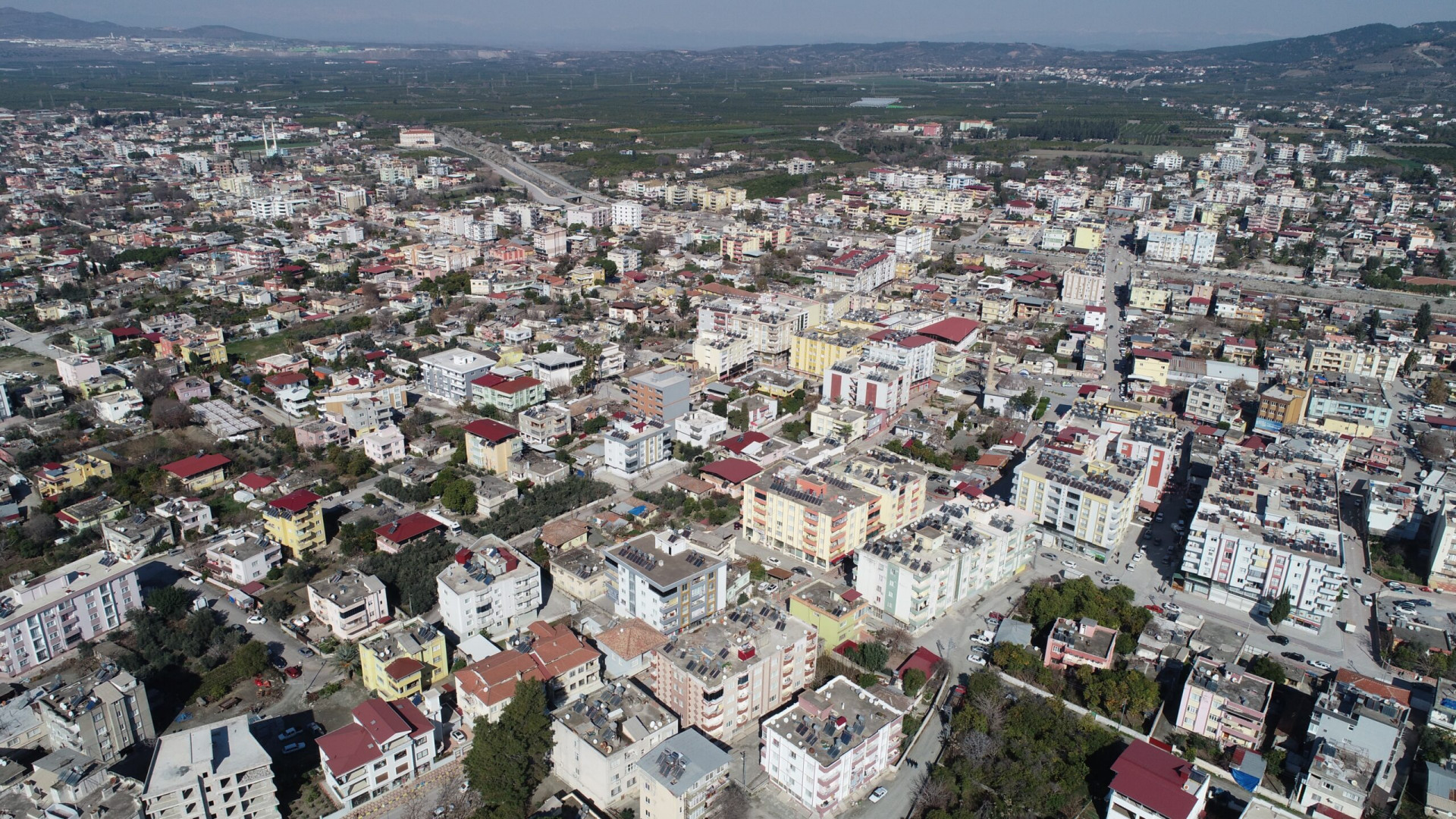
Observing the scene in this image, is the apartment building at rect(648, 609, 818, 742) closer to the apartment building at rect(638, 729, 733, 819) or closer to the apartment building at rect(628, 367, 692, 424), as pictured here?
the apartment building at rect(638, 729, 733, 819)

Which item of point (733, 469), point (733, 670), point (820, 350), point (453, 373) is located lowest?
point (733, 469)

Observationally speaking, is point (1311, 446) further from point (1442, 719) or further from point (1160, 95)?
point (1160, 95)

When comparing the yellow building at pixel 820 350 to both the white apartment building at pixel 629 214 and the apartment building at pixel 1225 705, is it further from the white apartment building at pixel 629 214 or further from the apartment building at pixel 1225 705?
the white apartment building at pixel 629 214

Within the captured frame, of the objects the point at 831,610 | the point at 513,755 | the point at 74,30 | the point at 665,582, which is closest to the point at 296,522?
the point at 665,582

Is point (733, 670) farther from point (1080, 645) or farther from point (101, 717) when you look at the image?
point (101, 717)

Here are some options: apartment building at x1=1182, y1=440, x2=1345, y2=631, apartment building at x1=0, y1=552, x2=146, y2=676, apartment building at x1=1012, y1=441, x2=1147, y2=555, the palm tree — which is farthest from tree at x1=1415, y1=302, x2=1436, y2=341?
apartment building at x1=0, y1=552, x2=146, y2=676
